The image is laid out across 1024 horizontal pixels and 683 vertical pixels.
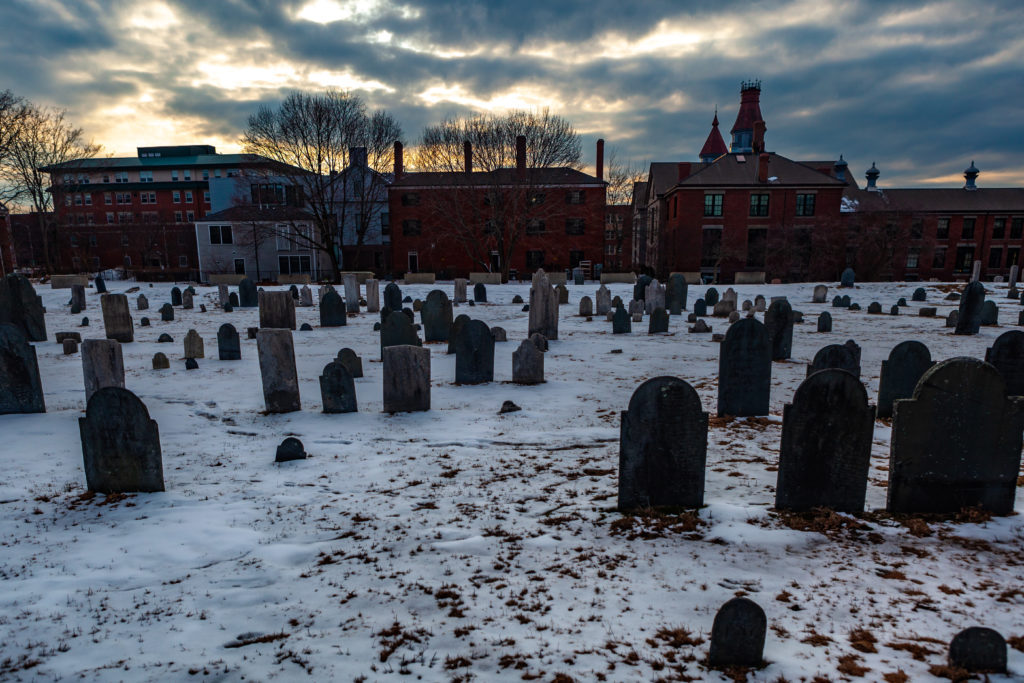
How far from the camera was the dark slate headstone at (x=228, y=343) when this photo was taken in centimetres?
1121

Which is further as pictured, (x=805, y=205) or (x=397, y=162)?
(x=397, y=162)

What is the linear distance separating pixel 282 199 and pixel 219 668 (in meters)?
43.7

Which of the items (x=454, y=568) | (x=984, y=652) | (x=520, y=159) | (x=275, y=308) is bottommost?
(x=454, y=568)

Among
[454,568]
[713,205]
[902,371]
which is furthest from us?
[713,205]

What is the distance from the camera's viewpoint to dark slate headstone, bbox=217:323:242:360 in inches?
441

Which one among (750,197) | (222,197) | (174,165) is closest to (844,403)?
(750,197)

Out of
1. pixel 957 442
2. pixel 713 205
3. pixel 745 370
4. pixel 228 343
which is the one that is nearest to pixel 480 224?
pixel 713 205

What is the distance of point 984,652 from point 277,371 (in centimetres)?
778

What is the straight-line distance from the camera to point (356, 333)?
619 inches

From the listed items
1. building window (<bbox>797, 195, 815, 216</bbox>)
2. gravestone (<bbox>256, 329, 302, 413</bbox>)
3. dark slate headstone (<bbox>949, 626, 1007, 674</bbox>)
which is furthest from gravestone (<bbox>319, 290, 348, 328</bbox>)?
building window (<bbox>797, 195, 815, 216</bbox>)

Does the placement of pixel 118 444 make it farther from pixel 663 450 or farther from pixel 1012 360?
pixel 1012 360

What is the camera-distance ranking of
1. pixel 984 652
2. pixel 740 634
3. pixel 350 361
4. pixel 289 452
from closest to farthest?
pixel 984 652 < pixel 740 634 < pixel 289 452 < pixel 350 361

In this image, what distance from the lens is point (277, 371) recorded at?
25.3 feet

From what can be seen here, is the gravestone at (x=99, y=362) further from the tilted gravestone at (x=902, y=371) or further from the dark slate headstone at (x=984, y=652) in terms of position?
the tilted gravestone at (x=902, y=371)
